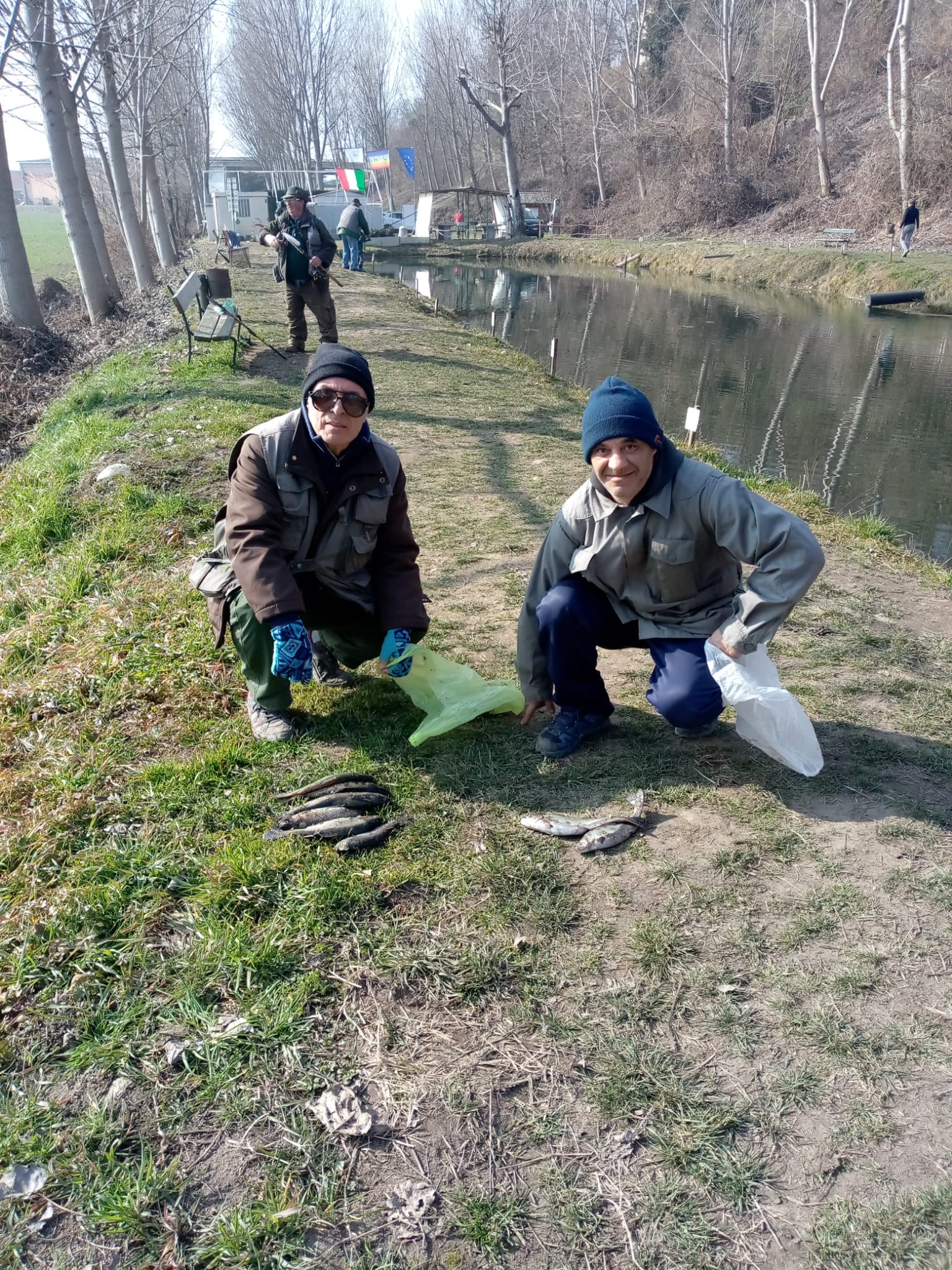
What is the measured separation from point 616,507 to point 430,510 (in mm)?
3460

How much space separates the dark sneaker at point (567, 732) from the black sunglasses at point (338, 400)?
4.59 ft

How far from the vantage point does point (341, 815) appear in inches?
123

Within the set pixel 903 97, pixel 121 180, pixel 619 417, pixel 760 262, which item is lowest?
pixel 760 262

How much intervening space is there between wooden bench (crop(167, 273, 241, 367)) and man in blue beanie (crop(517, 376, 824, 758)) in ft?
26.6

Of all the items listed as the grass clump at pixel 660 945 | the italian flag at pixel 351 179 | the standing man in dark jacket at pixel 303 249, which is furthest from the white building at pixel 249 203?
the grass clump at pixel 660 945

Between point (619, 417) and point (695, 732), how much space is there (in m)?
1.35

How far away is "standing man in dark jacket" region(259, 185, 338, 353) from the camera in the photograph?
9.99 meters

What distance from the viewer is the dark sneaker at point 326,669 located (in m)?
4.07

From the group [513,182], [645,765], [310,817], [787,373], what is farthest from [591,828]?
[513,182]

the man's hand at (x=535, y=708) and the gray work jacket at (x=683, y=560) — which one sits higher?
the gray work jacket at (x=683, y=560)

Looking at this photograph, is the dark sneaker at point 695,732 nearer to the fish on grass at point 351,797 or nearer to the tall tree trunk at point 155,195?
the fish on grass at point 351,797

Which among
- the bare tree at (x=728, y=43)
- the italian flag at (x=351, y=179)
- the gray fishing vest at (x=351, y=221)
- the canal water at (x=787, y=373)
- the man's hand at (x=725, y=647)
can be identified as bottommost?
the canal water at (x=787, y=373)

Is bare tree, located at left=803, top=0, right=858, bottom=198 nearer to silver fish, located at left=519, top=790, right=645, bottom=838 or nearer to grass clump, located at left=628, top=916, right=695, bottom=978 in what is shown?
silver fish, located at left=519, top=790, right=645, bottom=838

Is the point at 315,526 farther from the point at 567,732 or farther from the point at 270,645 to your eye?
the point at 567,732
